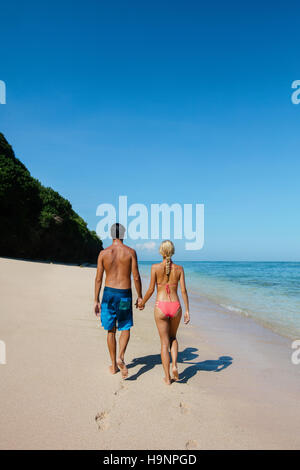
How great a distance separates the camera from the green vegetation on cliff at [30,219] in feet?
97.6

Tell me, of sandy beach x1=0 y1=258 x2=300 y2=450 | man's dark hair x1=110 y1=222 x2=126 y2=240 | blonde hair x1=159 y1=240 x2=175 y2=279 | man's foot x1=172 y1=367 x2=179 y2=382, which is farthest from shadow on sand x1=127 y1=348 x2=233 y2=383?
man's dark hair x1=110 y1=222 x2=126 y2=240

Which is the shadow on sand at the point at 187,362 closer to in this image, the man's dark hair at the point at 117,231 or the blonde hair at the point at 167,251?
the blonde hair at the point at 167,251

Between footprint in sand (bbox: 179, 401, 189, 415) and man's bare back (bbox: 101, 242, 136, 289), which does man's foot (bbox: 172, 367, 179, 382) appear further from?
man's bare back (bbox: 101, 242, 136, 289)

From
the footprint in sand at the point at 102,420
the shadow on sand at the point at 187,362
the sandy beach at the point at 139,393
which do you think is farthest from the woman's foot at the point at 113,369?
the footprint in sand at the point at 102,420

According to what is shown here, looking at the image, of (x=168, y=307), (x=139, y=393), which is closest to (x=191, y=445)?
(x=139, y=393)

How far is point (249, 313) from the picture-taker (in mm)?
10906

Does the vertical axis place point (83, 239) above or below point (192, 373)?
above

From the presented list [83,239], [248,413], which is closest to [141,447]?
[248,413]

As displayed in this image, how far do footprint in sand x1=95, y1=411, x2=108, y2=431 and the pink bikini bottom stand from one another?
1.57 meters

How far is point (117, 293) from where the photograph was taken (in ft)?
14.5

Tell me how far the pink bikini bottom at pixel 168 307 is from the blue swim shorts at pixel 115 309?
0.53 meters

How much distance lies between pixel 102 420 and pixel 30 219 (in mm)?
35416
